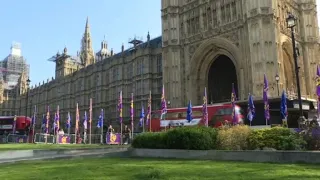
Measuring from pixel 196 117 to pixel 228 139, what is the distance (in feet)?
67.4

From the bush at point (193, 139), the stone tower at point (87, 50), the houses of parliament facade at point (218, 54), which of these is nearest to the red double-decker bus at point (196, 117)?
the houses of parliament facade at point (218, 54)

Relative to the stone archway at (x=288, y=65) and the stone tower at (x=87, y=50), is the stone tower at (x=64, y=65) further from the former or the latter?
the stone archway at (x=288, y=65)

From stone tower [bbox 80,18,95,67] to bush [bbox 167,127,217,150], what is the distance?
87.7 metres

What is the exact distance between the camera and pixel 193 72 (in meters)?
48.7

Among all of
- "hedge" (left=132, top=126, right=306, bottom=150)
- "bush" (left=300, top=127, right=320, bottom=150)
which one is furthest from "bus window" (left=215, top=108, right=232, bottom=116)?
"bush" (left=300, top=127, right=320, bottom=150)

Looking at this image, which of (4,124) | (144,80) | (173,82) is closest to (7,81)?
(4,124)

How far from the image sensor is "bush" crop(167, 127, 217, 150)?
662 inches

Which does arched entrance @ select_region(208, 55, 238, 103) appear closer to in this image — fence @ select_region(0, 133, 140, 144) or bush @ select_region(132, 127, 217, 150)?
fence @ select_region(0, 133, 140, 144)

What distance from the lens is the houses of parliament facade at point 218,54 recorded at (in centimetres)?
4009

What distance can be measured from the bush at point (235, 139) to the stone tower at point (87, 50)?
89695 mm

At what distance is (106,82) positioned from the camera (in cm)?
7206

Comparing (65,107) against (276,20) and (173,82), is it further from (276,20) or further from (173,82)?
(276,20)

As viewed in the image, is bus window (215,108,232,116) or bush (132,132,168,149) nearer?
bush (132,132,168,149)

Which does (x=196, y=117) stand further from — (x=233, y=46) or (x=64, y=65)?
(x=64, y=65)
